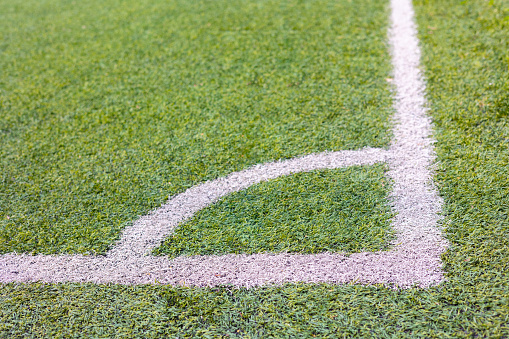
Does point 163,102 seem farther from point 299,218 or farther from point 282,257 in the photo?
point 282,257

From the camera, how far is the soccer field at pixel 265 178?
5.82ft

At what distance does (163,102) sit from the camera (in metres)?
3.07

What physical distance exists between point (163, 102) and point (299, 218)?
1.52 m

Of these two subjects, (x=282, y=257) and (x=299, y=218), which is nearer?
(x=282, y=257)

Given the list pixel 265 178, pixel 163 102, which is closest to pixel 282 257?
pixel 265 178

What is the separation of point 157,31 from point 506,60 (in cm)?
300

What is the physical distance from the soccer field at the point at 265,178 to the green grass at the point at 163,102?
0.02m

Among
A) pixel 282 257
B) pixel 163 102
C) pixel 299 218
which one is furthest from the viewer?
pixel 163 102

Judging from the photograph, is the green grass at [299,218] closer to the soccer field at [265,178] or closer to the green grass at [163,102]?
the soccer field at [265,178]

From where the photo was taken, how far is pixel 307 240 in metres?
2.02

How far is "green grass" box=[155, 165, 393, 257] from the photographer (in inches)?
79.1

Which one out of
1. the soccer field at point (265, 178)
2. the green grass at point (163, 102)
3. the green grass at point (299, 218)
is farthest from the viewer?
the green grass at point (163, 102)

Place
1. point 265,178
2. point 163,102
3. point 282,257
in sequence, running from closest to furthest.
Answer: point 282,257, point 265,178, point 163,102

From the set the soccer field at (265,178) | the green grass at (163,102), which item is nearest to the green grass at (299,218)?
the soccer field at (265,178)
